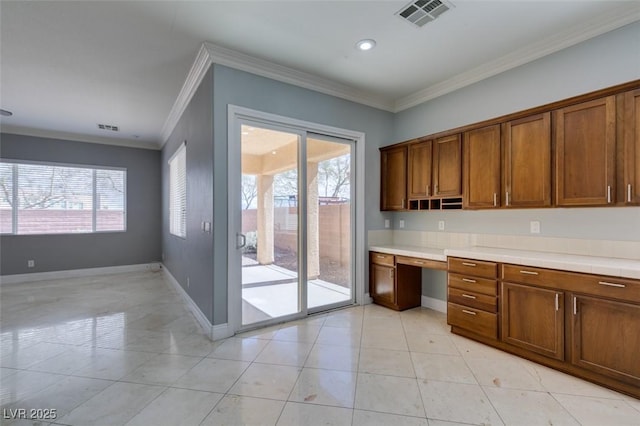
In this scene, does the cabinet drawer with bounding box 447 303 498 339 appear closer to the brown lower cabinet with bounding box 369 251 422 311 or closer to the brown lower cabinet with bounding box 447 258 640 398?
the brown lower cabinet with bounding box 447 258 640 398

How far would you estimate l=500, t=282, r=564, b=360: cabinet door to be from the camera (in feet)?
7.85

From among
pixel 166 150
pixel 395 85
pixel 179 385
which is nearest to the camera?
pixel 179 385

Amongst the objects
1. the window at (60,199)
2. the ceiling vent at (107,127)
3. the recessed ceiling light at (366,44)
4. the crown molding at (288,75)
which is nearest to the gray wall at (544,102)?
the crown molding at (288,75)

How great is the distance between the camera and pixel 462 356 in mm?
2678

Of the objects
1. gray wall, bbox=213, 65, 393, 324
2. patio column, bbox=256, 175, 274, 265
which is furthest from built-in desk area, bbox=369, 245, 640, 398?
patio column, bbox=256, 175, 274, 265

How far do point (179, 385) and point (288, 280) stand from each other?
1.68 meters

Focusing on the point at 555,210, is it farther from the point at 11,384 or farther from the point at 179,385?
the point at 11,384

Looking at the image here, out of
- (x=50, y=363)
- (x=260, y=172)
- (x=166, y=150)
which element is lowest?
(x=50, y=363)

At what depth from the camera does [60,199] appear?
5984mm

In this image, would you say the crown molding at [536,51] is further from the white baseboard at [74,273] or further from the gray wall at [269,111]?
the white baseboard at [74,273]

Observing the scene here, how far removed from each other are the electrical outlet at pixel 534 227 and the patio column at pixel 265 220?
9.48 feet

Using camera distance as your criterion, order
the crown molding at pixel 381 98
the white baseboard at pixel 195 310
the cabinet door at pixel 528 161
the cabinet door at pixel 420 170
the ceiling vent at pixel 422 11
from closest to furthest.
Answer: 1. the ceiling vent at pixel 422 11
2. the crown molding at pixel 381 98
3. the cabinet door at pixel 528 161
4. the white baseboard at pixel 195 310
5. the cabinet door at pixel 420 170

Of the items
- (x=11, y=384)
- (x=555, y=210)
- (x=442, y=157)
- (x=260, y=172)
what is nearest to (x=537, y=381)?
(x=555, y=210)

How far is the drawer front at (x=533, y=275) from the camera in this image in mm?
2379
